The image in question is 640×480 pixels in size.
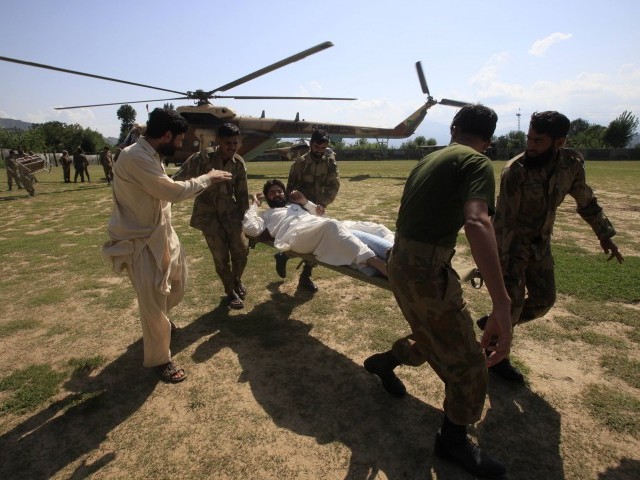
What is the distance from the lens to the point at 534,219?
2.75 metres

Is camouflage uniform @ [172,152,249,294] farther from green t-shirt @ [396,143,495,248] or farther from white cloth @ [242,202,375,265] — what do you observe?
green t-shirt @ [396,143,495,248]

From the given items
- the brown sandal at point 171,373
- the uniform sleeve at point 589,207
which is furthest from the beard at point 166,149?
the uniform sleeve at point 589,207

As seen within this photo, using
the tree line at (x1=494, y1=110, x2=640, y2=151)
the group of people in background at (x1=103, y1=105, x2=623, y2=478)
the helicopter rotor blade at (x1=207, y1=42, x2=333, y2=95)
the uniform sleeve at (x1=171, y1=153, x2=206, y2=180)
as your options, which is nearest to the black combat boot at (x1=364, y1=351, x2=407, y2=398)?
the group of people in background at (x1=103, y1=105, x2=623, y2=478)

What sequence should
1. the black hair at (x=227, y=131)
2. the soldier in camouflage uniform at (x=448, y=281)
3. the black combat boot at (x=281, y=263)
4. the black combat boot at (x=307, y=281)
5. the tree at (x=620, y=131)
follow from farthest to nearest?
the tree at (x=620, y=131) → the black combat boot at (x=307, y=281) → the black combat boot at (x=281, y=263) → the black hair at (x=227, y=131) → the soldier in camouflage uniform at (x=448, y=281)

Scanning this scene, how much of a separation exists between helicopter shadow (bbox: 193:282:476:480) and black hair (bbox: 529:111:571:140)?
6.74 ft

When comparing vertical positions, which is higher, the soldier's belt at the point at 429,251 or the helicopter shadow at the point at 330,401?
the soldier's belt at the point at 429,251

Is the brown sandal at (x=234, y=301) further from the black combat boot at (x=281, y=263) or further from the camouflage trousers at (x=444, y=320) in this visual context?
the camouflage trousers at (x=444, y=320)

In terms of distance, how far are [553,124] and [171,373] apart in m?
3.35

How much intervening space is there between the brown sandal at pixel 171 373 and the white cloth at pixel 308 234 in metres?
1.46

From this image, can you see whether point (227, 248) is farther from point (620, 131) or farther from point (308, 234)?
point (620, 131)

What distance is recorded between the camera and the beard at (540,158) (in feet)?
8.85

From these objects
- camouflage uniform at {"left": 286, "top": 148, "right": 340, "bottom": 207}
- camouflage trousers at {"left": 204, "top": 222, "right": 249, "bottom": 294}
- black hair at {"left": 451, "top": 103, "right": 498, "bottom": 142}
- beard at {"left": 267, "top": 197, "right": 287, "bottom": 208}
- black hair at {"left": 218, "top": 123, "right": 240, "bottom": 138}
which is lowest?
camouflage trousers at {"left": 204, "top": 222, "right": 249, "bottom": 294}

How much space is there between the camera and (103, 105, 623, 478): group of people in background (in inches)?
71.7

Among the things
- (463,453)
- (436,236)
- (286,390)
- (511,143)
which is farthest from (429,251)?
(511,143)
